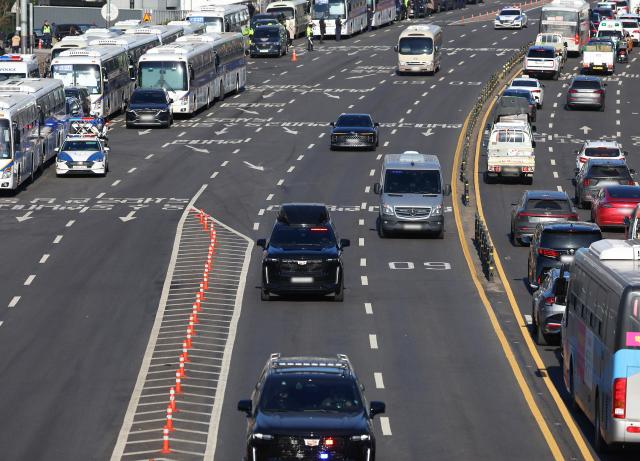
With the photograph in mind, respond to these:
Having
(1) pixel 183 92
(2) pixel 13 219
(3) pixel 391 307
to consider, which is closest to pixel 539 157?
(1) pixel 183 92

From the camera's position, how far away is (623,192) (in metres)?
48.2

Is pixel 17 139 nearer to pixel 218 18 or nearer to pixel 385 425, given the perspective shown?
pixel 385 425

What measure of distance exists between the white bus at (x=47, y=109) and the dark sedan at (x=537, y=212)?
19.2m

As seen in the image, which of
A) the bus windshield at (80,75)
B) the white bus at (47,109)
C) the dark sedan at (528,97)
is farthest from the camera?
the bus windshield at (80,75)

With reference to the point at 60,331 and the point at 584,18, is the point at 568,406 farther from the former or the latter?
the point at 584,18

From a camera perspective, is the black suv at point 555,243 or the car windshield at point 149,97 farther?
the car windshield at point 149,97

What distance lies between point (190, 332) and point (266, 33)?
225ft

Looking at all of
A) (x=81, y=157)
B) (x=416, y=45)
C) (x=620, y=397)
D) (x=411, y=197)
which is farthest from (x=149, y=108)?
(x=620, y=397)

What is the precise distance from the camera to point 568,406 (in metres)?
27.0

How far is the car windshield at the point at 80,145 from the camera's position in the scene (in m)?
56.7

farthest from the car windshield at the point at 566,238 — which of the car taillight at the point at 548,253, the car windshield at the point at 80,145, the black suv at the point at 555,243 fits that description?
the car windshield at the point at 80,145

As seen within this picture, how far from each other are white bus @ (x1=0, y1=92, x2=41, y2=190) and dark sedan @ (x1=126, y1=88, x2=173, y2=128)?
1185 cm

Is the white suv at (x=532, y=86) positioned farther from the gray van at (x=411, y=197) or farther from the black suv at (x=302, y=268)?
the black suv at (x=302, y=268)

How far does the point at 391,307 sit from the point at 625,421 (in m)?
14.7
